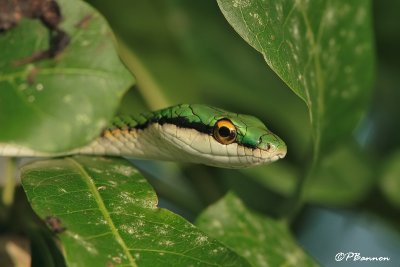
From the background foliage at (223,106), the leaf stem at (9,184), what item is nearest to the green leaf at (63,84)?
the background foliage at (223,106)

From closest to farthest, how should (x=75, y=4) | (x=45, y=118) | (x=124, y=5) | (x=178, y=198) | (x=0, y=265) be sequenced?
(x=45, y=118) < (x=75, y=4) < (x=0, y=265) < (x=178, y=198) < (x=124, y=5)

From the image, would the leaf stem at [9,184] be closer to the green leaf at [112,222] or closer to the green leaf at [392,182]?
the green leaf at [112,222]

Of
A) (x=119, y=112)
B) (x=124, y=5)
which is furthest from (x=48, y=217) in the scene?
(x=124, y=5)

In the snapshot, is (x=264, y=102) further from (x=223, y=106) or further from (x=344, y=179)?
(x=344, y=179)

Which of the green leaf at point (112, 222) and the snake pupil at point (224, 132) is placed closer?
the green leaf at point (112, 222)

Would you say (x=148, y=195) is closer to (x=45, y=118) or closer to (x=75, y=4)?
(x=45, y=118)

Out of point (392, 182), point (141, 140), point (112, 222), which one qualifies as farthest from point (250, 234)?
point (392, 182)

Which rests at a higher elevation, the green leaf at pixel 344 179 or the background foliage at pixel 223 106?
the background foliage at pixel 223 106
